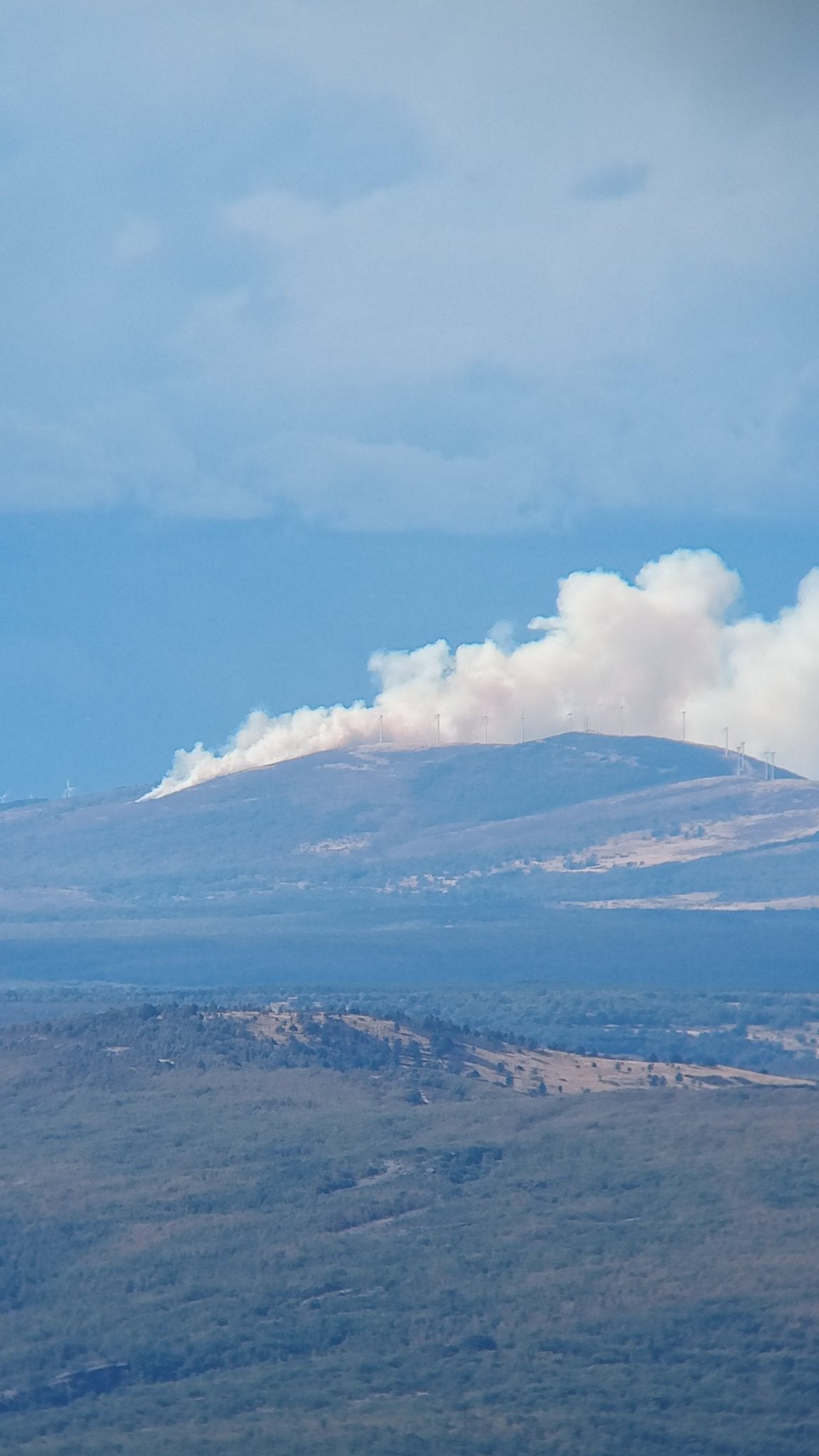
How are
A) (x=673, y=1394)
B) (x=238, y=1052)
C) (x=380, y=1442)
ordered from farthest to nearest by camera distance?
(x=238, y=1052) < (x=673, y=1394) < (x=380, y=1442)

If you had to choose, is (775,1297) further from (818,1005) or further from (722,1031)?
(818,1005)

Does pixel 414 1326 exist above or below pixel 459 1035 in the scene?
below

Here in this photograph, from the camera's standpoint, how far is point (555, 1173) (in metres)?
73.7

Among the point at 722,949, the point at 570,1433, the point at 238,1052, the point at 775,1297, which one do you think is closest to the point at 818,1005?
the point at 722,949

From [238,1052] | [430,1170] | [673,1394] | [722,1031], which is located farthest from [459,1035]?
[673,1394]

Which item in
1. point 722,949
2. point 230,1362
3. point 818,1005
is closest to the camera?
point 230,1362

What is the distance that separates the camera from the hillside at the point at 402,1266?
5206 cm

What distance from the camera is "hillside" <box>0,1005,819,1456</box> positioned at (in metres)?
52.1

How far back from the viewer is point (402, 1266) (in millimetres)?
64688

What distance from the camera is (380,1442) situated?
49.0 m

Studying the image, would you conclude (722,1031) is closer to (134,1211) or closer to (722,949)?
(722,949)

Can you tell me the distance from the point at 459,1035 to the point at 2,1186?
31.4 meters

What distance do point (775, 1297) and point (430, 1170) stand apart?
61.7ft

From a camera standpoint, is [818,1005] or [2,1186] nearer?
[2,1186]
